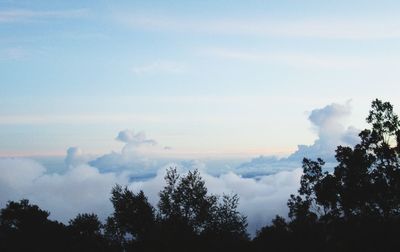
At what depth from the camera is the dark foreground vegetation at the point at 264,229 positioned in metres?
55.2

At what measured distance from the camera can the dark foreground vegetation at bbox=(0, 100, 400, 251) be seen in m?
55.2

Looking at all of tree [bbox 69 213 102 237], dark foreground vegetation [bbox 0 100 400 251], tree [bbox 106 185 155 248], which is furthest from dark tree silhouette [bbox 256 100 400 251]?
tree [bbox 69 213 102 237]

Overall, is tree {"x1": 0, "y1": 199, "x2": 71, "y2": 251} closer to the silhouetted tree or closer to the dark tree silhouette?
the silhouetted tree

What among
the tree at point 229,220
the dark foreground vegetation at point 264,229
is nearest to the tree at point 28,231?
the dark foreground vegetation at point 264,229

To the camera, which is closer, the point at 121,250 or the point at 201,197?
the point at 201,197

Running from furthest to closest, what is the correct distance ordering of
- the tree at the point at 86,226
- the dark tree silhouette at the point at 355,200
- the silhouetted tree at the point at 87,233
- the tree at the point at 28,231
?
the tree at the point at 86,226
the silhouetted tree at the point at 87,233
the tree at the point at 28,231
the dark tree silhouette at the point at 355,200

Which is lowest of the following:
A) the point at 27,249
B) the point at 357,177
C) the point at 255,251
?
the point at 255,251

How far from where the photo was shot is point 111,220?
7444 cm

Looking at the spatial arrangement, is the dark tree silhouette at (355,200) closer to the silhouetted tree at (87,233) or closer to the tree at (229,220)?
the tree at (229,220)

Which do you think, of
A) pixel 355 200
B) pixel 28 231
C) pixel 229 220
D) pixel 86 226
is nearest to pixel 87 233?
pixel 86 226

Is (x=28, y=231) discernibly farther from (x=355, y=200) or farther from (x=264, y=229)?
(x=355, y=200)

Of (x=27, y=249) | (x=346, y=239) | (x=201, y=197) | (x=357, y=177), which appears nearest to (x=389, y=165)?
(x=357, y=177)

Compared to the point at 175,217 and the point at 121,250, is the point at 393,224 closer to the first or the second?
the point at 175,217

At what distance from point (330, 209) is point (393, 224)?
15.9 m
